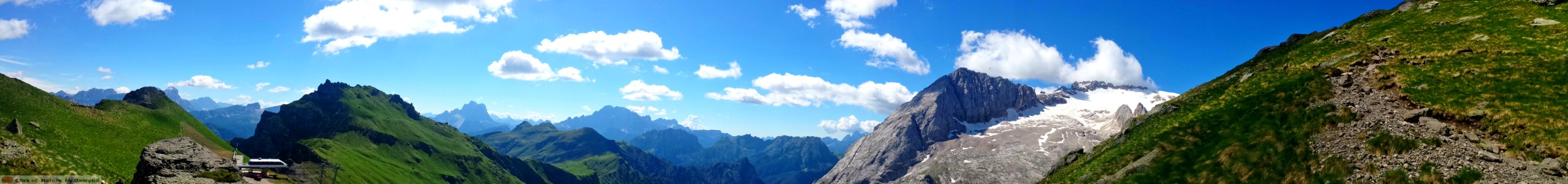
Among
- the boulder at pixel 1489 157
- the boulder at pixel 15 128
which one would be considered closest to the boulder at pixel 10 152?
the boulder at pixel 15 128

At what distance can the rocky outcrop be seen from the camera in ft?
124

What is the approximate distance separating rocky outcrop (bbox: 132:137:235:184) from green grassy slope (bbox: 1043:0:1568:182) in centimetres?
5706

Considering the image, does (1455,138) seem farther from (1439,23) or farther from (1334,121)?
(1439,23)

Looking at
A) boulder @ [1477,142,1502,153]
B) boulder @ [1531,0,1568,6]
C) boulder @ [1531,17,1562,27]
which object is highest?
boulder @ [1531,0,1568,6]

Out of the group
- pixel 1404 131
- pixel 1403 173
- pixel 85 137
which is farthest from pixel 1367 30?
pixel 85 137

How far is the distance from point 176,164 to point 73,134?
144755mm

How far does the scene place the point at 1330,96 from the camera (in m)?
44.8

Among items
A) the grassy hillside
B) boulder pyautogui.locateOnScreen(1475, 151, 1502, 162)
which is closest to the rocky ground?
boulder pyautogui.locateOnScreen(1475, 151, 1502, 162)

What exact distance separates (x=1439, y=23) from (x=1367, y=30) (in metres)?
5.51

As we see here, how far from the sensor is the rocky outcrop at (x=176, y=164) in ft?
124

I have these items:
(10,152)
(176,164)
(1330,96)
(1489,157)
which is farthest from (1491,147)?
(10,152)

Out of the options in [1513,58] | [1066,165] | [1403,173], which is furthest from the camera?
[1066,165]

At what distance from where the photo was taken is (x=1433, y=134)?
33.3m

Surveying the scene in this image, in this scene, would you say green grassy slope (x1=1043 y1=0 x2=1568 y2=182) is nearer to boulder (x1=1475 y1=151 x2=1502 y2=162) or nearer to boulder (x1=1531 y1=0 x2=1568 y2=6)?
boulder (x1=1531 y1=0 x2=1568 y2=6)
